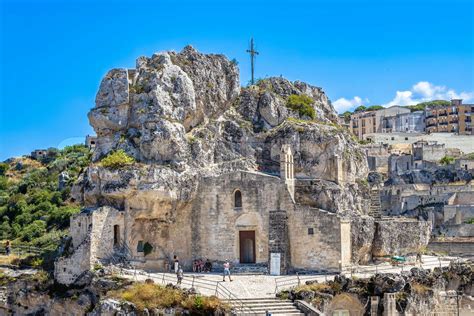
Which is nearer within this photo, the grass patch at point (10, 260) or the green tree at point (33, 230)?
the grass patch at point (10, 260)

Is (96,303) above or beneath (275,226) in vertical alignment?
beneath

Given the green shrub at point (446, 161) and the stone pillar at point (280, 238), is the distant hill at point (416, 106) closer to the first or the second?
the green shrub at point (446, 161)

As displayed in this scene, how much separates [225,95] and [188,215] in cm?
767

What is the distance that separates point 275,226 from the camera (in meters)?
37.1

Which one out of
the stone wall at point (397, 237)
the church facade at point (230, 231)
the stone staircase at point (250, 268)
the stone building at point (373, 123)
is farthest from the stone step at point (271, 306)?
the stone building at point (373, 123)

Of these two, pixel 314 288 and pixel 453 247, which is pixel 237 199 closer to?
pixel 314 288

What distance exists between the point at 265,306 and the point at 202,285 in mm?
3759

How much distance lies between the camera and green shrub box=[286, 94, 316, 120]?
142ft

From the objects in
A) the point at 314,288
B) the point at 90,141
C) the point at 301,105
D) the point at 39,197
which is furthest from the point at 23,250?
the point at 90,141

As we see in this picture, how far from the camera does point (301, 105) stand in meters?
43.3

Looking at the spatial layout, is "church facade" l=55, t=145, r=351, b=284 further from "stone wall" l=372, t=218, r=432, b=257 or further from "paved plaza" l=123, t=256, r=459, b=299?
"stone wall" l=372, t=218, r=432, b=257

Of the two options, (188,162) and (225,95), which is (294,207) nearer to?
(188,162)

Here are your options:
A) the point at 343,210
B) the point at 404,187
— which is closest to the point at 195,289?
the point at 343,210

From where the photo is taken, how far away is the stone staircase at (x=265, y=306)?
30.0m
